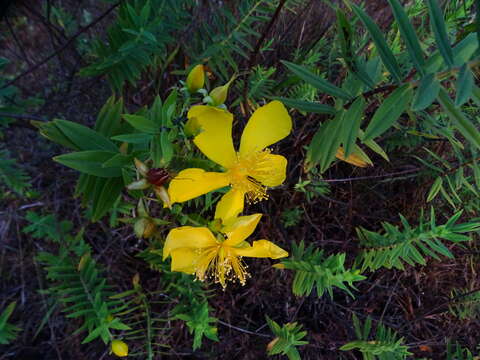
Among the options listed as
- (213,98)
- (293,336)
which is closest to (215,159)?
(213,98)

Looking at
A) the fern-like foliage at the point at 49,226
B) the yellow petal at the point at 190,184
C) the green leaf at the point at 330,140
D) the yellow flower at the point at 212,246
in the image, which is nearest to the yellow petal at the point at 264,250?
the yellow flower at the point at 212,246

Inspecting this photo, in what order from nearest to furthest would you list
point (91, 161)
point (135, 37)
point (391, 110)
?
point (391, 110), point (91, 161), point (135, 37)

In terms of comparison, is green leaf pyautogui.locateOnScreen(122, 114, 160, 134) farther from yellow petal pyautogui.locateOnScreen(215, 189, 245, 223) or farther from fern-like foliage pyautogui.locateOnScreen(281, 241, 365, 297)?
fern-like foliage pyautogui.locateOnScreen(281, 241, 365, 297)

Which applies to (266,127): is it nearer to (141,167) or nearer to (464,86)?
(141,167)

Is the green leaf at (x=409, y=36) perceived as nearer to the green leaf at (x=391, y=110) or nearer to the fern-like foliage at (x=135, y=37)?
the green leaf at (x=391, y=110)

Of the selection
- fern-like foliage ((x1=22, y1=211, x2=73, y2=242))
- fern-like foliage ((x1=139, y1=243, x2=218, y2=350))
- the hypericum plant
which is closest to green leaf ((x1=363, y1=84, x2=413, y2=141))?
the hypericum plant

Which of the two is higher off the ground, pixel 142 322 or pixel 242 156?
pixel 242 156

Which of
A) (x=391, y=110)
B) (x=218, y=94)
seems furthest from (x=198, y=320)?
(x=391, y=110)
